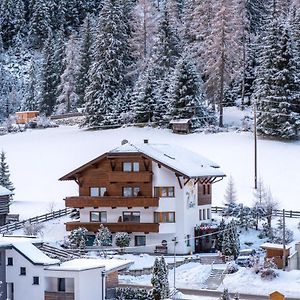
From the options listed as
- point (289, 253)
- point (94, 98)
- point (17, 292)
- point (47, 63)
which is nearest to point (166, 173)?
point (289, 253)

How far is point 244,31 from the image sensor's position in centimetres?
9444

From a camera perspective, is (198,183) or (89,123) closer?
(198,183)

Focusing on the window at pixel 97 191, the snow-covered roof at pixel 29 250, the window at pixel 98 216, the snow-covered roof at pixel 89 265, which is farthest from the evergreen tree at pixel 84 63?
the snow-covered roof at pixel 29 250

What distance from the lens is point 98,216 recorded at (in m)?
54.3

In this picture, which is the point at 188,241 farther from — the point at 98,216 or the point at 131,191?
the point at 98,216

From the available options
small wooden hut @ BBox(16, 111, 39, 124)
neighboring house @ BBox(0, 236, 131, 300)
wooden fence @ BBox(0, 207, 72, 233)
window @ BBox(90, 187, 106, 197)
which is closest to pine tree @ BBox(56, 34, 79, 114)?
small wooden hut @ BBox(16, 111, 39, 124)

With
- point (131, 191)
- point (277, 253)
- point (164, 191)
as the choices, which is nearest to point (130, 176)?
point (131, 191)

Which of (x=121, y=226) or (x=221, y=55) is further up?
(x=221, y=55)

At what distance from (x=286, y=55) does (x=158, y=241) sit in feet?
110

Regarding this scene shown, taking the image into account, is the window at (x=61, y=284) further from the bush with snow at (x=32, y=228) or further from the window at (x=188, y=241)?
the window at (x=188, y=241)

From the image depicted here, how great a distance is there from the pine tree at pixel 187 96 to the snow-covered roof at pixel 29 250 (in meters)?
43.6

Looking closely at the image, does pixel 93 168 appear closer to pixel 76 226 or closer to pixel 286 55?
pixel 76 226

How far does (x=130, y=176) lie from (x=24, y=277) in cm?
1578

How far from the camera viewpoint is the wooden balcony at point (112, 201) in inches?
2082
